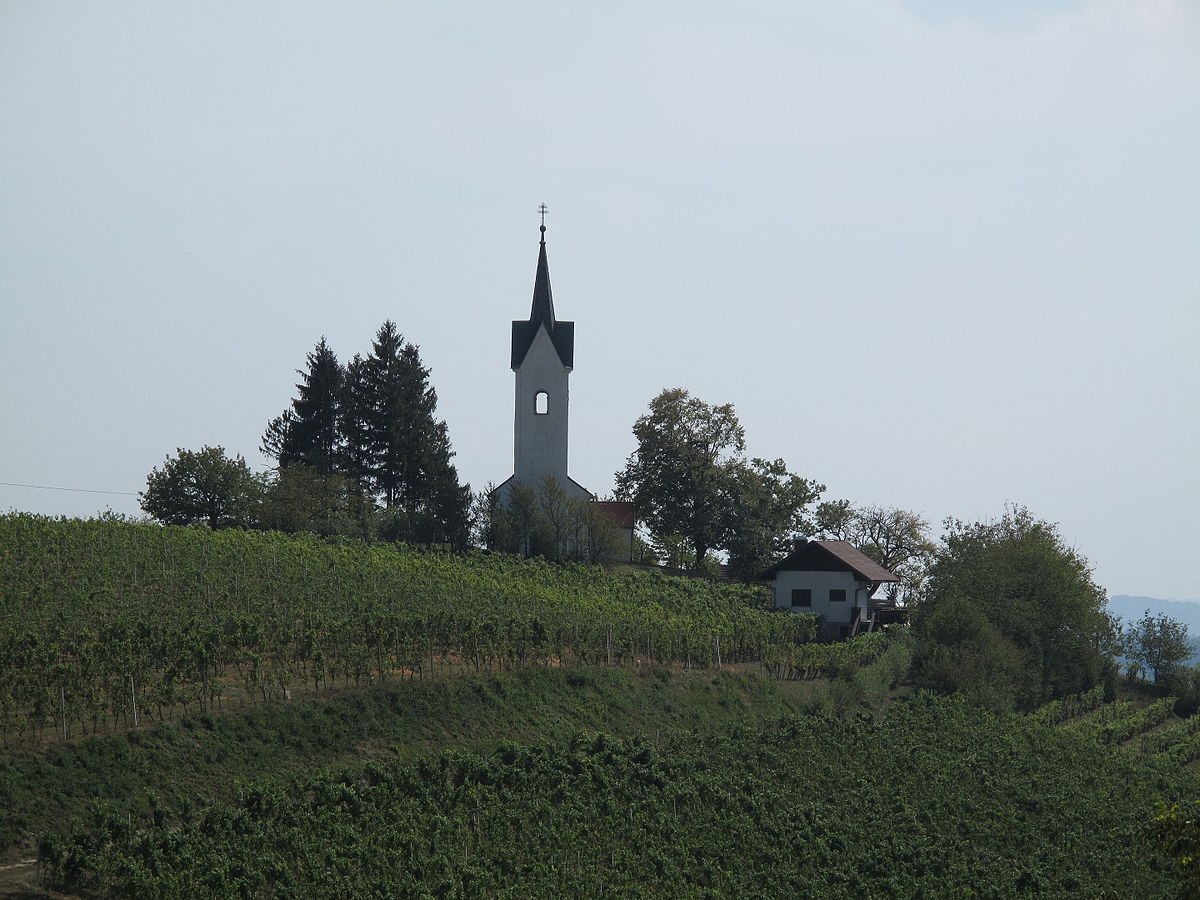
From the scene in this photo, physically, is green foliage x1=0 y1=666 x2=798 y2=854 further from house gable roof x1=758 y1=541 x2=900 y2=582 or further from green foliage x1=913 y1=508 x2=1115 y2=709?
house gable roof x1=758 y1=541 x2=900 y2=582

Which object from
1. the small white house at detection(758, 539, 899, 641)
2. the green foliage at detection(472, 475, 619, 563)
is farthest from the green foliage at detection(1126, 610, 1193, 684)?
the green foliage at detection(472, 475, 619, 563)

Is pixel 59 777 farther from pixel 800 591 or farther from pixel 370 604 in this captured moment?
pixel 800 591

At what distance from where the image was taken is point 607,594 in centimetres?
5188

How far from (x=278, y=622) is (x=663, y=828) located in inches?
468

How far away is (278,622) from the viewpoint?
35.4 m

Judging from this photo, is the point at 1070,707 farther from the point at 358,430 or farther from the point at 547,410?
the point at 358,430

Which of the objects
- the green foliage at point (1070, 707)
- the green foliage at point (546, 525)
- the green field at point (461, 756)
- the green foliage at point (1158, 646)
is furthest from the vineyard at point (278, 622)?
the green foliage at point (1158, 646)

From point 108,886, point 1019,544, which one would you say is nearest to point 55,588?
point 108,886

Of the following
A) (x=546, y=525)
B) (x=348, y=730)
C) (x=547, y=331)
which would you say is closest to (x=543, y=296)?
(x=547, y=331)

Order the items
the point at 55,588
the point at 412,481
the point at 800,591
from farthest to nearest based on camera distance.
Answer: the point at 412,481 < the point at 800,591 < the point at 55,588

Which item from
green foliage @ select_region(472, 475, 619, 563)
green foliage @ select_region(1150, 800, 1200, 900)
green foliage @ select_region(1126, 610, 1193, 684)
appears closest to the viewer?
green foliage @ select_region(1150, 800, 1200, 900)

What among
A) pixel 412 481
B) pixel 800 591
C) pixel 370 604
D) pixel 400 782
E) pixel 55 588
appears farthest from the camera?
pixel 412 481

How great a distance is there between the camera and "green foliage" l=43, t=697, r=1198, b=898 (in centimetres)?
2447

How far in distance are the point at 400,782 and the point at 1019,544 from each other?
40063mm
